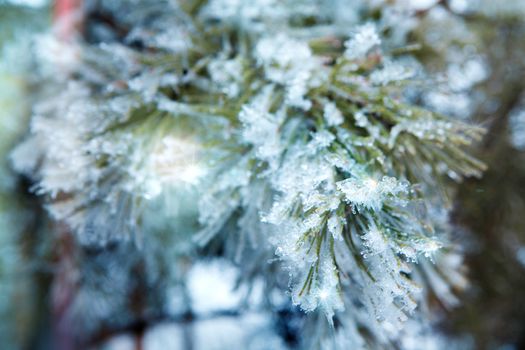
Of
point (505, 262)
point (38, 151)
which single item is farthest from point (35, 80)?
point (505, 262)

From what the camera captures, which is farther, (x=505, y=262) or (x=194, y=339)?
(x=194, y=339)

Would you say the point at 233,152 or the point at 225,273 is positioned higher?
the point at 233,152

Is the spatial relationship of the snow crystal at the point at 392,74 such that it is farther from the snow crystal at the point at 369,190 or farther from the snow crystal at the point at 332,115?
the snow crystal at the point at 369,190

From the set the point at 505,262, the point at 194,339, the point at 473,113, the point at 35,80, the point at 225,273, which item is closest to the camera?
the point at 35,80

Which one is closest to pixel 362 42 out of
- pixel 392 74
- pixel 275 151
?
pixel 392 74

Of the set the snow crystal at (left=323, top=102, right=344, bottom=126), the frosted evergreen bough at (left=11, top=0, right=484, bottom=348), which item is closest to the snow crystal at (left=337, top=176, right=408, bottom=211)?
the frosted evergreen bough at (left=11, top=0, right=484, bottom=348)

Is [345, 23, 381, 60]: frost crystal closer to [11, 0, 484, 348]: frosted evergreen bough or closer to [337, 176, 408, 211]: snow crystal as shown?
[11, 0, 484, 348]: frosted evergreen bough

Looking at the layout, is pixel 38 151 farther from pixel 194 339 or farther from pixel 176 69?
pixel 194 339

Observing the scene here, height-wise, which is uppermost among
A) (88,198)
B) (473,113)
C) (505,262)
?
(88,198)
